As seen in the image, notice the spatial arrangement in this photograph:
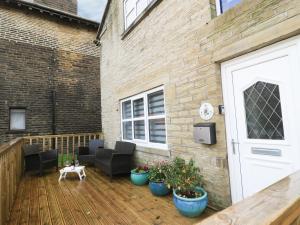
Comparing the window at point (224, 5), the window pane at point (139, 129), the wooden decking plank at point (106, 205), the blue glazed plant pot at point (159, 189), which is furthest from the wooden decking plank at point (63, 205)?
the window at point (224, 5)

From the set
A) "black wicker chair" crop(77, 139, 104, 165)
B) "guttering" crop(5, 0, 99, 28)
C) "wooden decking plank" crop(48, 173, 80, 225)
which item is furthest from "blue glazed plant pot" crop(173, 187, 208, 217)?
"guttering" crop(5, 0, 99, 28)

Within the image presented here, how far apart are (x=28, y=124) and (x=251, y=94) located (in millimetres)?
7082

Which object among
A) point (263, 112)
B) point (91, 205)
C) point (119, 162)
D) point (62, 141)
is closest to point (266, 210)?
point (263, 112)

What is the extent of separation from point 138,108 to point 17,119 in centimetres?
453

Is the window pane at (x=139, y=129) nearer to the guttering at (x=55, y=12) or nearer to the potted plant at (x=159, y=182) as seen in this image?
the potted plant at (x=159, y=182)

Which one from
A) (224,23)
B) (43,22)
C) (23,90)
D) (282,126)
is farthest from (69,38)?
(282,126)

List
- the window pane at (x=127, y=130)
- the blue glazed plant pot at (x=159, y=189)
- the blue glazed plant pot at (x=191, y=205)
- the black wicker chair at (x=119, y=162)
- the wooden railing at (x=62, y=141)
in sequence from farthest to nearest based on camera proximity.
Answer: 1. the wooden railing at (x=62, y=141)
2. the window pane at (x=127, y=130)
3. the black wicker chair at (x=119, y=162)
4. the blue glazed plant pot at (x=159, y=189)
5. the blue glazed plant pot at (x=191, y=205)

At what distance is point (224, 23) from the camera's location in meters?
2.86

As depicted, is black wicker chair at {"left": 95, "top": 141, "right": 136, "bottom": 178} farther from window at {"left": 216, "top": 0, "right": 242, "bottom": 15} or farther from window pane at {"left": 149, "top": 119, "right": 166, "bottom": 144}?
window at {"left": 216, "top": 0, "right": 242, "bottom": 15}

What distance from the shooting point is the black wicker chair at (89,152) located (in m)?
6.26

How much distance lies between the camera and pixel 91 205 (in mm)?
3396

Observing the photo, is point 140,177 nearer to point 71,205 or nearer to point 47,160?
point 71,205

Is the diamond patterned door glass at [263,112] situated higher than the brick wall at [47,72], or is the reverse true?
the brick wall at [47,72]

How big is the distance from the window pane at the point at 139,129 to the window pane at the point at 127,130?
0.34 m
